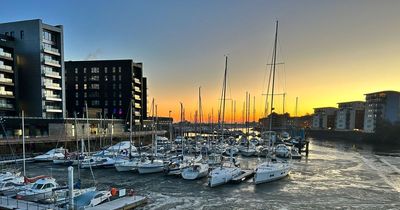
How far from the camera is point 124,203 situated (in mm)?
26781

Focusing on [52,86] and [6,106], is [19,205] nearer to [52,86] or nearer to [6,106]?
[6,106]

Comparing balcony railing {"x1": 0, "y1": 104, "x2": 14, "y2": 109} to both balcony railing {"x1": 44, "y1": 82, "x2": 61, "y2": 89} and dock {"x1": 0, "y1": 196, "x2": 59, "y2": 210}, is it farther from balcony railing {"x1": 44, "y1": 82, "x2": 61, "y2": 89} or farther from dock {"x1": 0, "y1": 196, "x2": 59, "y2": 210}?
dock {"x1": 0, "y1": 196, "x2": 59, "y2": 210}

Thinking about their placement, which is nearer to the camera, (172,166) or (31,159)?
(172,166)

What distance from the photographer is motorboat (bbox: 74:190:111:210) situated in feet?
83.8

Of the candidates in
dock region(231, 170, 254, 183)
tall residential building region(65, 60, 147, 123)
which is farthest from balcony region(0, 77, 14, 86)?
dock region(231, 170, 254, 183)

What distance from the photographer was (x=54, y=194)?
90.9ft

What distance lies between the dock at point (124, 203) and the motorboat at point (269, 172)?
55.8 feet

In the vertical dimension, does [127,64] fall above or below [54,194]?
above

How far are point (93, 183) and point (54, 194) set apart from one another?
1171 cm

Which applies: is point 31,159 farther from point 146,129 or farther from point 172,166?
point 146,129

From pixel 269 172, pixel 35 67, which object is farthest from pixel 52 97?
pixel 269 172

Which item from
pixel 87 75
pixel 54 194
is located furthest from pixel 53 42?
pixel 54 194

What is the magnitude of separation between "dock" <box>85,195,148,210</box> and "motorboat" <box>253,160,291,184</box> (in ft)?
55.8

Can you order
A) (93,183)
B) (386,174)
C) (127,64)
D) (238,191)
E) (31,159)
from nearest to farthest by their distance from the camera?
(238,191) < (93,183) < (386,174) < (31,159) < (127,64)
